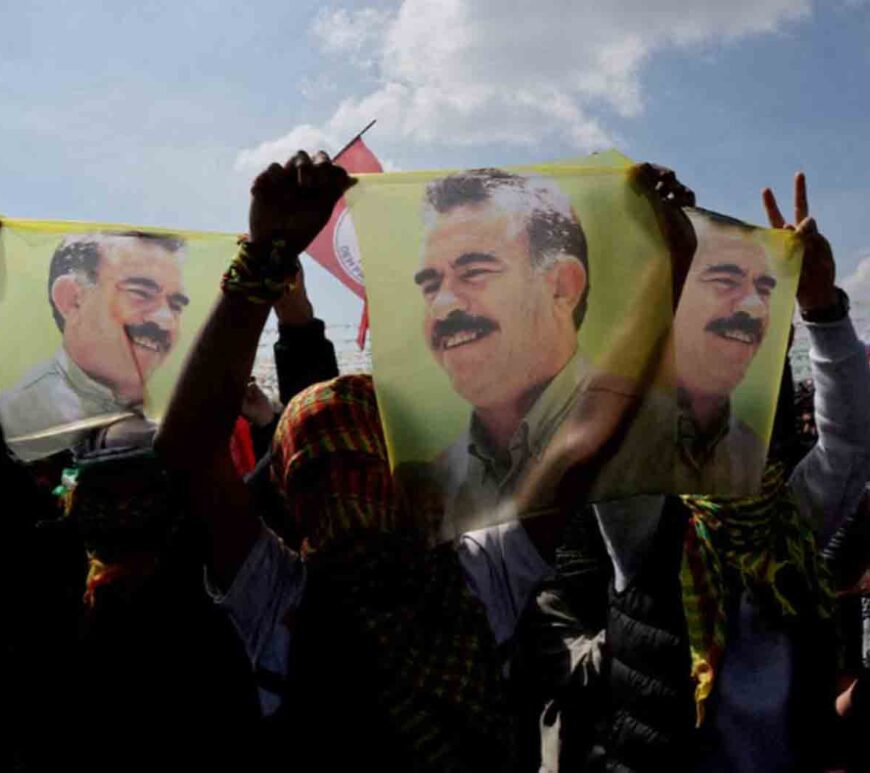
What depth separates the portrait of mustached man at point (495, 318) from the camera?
1.50 metres

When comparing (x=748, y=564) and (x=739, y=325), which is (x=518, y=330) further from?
(x=748, y=564)

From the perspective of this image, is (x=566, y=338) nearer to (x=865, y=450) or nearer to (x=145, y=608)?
(x=865, y=450)

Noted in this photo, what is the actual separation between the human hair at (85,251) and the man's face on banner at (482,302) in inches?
30.6

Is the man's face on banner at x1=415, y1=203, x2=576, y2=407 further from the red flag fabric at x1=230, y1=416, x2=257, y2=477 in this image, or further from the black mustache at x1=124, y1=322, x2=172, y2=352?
the red flag fabric at x1=230, y1=416, x2=257, y2=477

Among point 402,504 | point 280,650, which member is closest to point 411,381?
point 402,504

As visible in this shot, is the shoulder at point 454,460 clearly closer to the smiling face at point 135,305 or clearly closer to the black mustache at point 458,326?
the black mustache at point 458,326

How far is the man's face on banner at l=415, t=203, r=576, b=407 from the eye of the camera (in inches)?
59.0

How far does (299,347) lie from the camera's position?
2.72 m

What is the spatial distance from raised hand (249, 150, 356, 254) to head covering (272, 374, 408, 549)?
0.34 meters

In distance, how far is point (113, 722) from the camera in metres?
1.91

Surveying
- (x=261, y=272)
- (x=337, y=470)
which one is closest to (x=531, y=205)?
(x=261, y=272)

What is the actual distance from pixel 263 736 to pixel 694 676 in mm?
921

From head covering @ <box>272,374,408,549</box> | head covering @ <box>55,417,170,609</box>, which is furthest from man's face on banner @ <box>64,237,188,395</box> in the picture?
head covering @ <box>272,374,408,549</box>

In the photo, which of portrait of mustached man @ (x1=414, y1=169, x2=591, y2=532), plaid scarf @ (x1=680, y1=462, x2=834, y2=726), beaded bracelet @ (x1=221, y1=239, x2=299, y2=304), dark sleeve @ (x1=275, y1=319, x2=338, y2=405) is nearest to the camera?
beaded bracelet @ (x1=221, y1=239, x2=299, y2=304)
